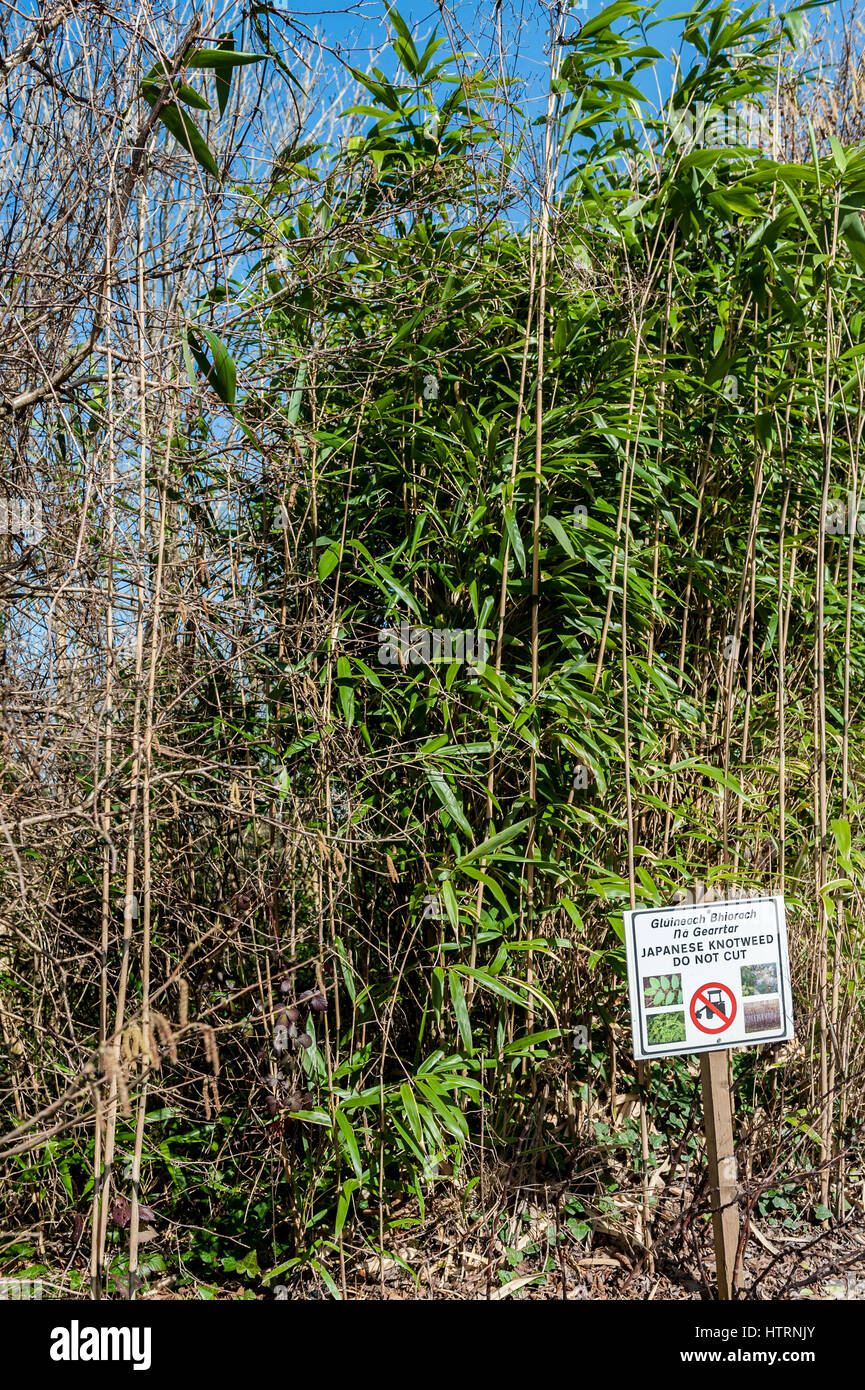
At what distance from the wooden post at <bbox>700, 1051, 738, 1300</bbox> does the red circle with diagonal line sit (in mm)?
76

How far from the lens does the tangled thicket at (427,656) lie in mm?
1809

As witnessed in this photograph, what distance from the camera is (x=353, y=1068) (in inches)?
72.7

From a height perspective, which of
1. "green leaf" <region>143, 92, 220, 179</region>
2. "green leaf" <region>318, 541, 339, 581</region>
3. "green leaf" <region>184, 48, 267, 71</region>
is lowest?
"green leaf" <region>318, 541, 339, 581</region>

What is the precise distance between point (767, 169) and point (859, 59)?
137 inches

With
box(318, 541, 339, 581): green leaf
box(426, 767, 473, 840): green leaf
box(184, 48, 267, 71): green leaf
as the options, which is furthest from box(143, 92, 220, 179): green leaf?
box(426, 767, 473, 840): green leaf

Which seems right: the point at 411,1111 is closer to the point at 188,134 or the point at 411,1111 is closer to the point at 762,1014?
the point at 762,1014

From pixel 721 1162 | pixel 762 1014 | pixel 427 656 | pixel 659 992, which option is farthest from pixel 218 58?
pixel 721 1162

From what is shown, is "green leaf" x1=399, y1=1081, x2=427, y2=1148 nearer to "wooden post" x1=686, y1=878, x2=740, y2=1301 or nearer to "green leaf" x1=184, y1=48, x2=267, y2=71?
"wooden post" x1=686, y1=878, x2=740, y2=1301

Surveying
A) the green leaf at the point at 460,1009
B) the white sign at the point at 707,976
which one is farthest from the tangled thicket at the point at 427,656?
the white sign at the point at 707,976

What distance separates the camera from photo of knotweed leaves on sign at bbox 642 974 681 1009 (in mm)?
1558

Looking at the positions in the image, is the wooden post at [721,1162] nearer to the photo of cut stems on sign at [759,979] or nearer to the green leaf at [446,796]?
the photo of cut stems on sign at [759,979]

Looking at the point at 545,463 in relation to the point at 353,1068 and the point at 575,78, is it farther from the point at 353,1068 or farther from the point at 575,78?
the point at 353,1068
